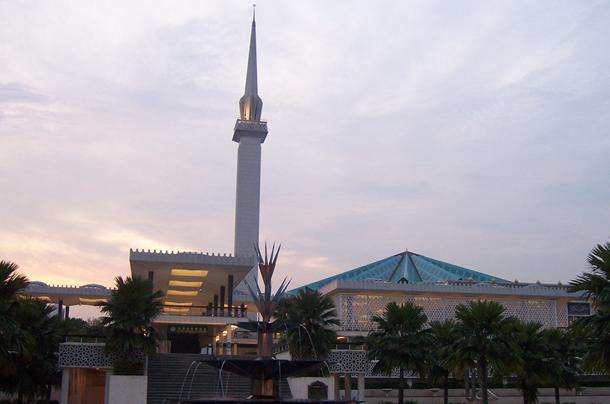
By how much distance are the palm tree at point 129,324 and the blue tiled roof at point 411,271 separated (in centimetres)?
3617

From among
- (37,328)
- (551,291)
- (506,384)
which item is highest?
(551,291)

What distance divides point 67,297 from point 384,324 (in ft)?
111

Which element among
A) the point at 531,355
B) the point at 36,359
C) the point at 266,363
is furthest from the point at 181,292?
the point at 266,363

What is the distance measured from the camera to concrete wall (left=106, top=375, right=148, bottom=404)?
2823 centimetres

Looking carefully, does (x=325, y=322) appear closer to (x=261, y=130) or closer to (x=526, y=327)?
(x=526, y=327)

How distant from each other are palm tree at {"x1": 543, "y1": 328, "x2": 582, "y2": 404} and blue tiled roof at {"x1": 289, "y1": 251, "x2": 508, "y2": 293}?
3063cm

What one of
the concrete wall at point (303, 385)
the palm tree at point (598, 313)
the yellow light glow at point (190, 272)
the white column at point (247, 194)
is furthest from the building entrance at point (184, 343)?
the white column at point (247, 194)

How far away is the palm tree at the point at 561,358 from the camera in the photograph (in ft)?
105

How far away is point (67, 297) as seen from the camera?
5866 centimetres

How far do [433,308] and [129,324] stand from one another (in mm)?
29107

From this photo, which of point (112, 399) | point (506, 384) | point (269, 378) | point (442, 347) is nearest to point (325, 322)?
point (442, 347)

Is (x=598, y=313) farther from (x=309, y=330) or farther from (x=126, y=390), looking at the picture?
(x=126, y=390)

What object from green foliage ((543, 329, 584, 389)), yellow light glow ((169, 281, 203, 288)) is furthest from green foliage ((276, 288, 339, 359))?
yellow light glow ((169, 281, 203, 288))

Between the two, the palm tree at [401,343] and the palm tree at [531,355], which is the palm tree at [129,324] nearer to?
the palm tree at [401,343]
